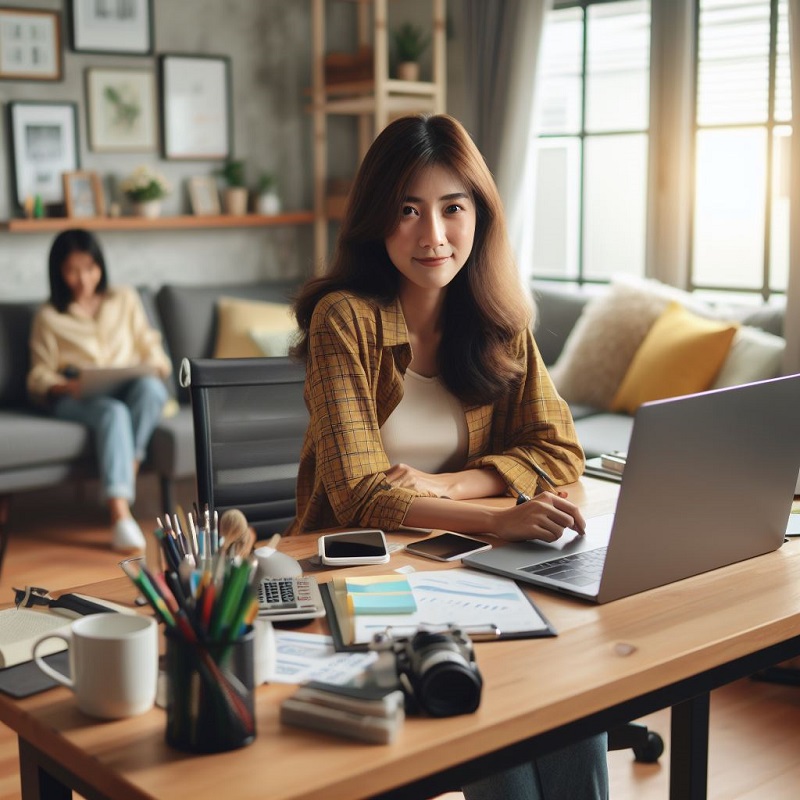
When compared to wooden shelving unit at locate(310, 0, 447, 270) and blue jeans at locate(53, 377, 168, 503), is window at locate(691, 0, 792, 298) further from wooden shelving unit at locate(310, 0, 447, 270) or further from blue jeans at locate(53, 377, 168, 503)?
blue jeans at locate(53, 377, 168, 503)

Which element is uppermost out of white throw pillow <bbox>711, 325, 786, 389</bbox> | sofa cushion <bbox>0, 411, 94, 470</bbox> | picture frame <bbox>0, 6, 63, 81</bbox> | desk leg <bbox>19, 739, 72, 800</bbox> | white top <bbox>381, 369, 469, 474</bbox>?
picture frame <bbox>0, 6, 63, 81</bbox>

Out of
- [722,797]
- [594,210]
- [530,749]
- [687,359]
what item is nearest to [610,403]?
[687,359]

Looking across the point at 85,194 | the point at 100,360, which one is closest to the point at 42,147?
the point at 85,194

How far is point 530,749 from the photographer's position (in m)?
1.03

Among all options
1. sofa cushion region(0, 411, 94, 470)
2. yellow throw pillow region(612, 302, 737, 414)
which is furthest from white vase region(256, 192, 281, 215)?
yellow throw pillow region(612, 302, 737, 414)

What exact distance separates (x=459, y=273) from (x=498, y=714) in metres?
1.11

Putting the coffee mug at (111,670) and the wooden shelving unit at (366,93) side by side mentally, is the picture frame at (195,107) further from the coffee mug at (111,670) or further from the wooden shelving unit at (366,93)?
the coffee mug at (111,670)

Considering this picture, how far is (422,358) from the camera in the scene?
6.38ft

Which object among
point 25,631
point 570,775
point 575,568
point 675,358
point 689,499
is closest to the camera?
point 25,631

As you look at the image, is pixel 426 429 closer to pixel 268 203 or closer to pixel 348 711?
pixel 348 711

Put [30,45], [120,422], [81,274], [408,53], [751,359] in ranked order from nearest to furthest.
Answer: [751,359], [120,422], [81,274], [30,45], [408,53]

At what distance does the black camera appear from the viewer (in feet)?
3.26

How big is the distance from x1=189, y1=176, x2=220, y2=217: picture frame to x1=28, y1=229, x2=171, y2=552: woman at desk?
A: 2.31 feet

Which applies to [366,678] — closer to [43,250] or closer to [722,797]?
[722,797]
